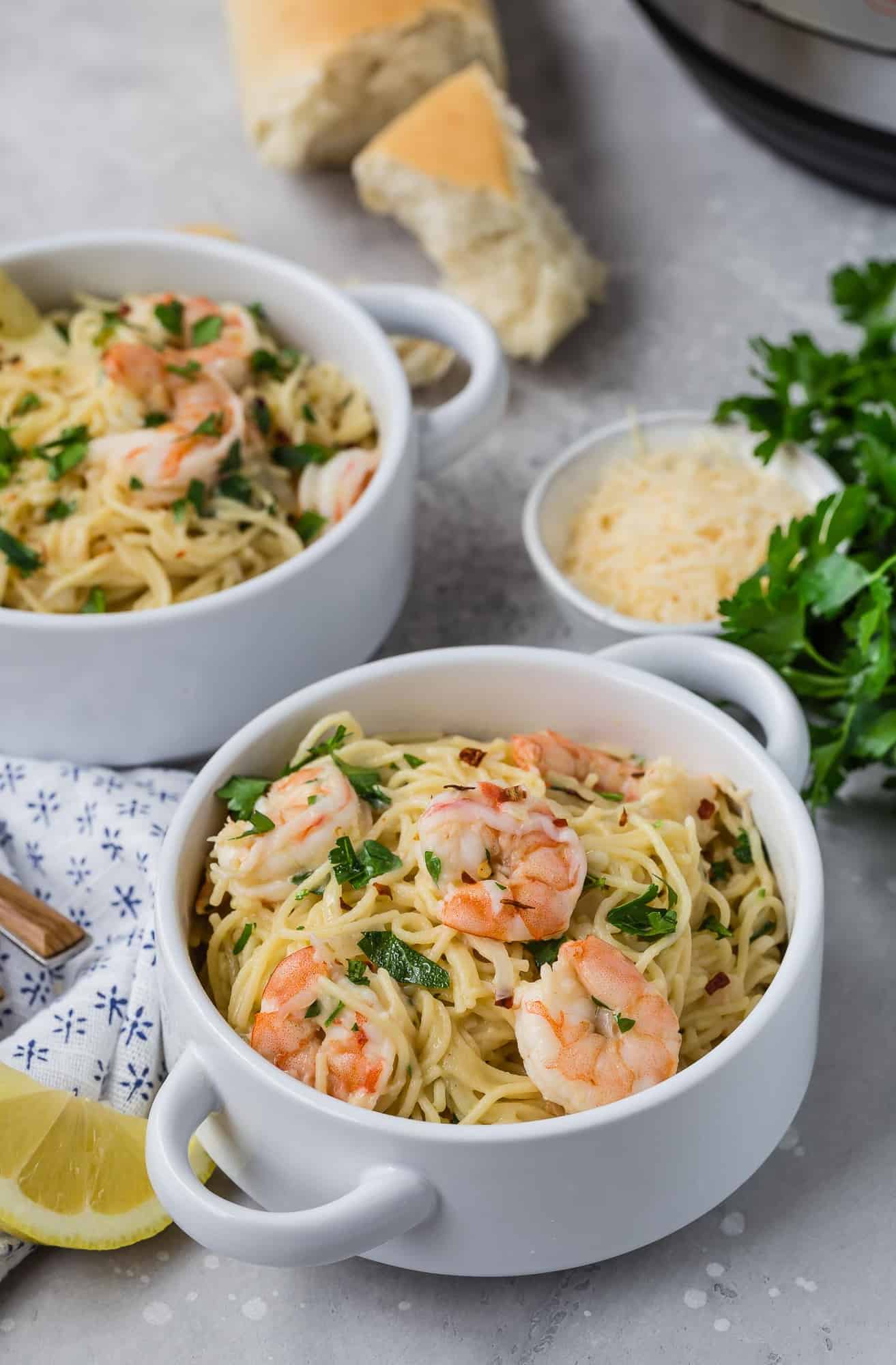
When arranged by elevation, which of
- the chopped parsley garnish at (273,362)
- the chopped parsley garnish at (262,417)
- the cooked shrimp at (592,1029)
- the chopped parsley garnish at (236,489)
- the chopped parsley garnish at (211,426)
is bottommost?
the cooked shrimp at (592,1029)

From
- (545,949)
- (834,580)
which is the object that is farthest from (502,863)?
(834,580)

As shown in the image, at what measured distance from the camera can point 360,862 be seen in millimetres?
1538

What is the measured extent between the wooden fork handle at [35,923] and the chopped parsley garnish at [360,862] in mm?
355

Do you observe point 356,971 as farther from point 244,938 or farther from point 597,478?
point 597,478

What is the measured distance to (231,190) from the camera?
3.03m

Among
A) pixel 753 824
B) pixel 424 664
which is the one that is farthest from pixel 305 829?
pixel 753 824

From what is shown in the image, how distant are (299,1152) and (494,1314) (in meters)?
0.31

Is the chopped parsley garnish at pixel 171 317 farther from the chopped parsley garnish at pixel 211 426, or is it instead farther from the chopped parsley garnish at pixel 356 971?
the chopped parsley garnish at pixel 356 971

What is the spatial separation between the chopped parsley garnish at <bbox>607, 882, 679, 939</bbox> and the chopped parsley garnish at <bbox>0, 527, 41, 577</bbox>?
911 mm

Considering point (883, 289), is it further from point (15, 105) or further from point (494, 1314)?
point (15, 105)

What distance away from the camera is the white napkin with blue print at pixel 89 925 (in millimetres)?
1593

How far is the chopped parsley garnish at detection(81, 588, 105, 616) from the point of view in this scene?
1922mm

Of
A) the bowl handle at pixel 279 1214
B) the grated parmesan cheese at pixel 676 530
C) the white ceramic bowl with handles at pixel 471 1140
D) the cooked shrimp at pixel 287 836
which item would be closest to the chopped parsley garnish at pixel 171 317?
the grated parmesan cheese at pixel 676 530

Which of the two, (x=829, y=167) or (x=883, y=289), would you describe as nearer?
(x=883, y=289)
